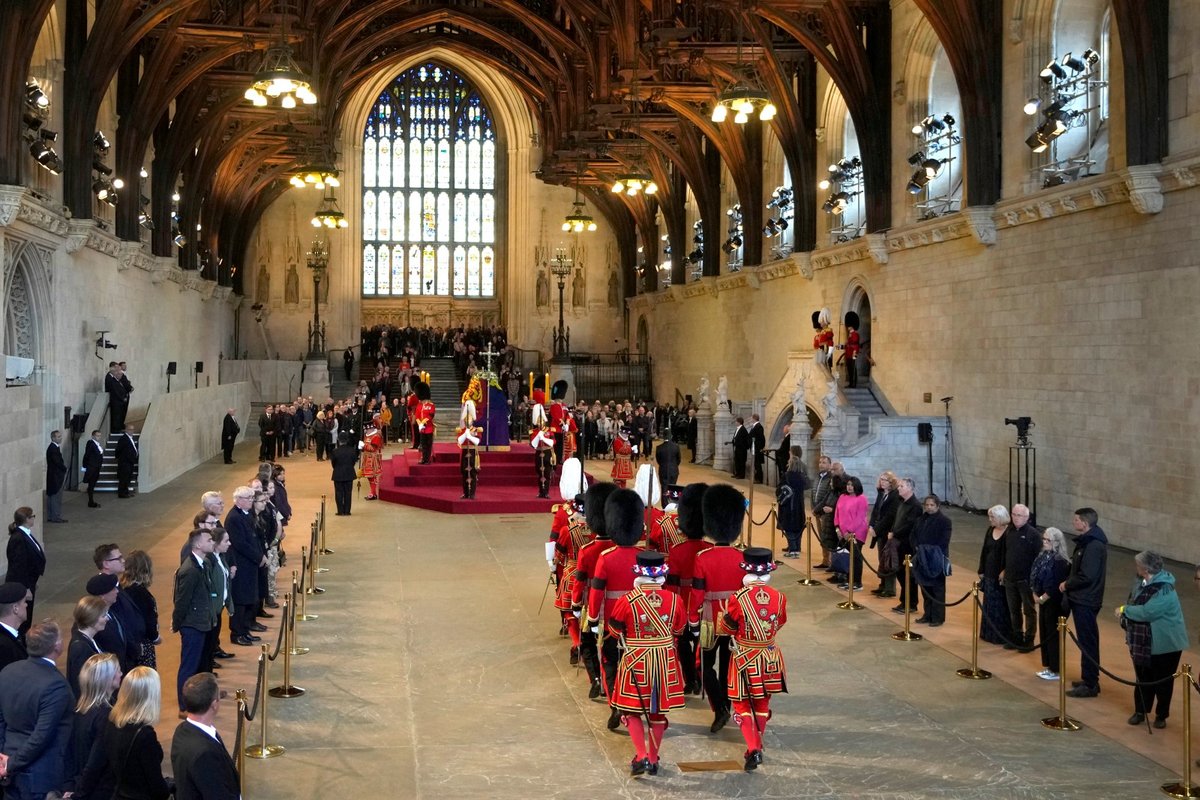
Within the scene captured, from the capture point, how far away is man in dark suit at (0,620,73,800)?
4.91 meters

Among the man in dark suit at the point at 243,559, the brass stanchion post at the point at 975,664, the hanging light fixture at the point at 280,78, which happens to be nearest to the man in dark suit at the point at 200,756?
the man in dark suit at the point at 243,559

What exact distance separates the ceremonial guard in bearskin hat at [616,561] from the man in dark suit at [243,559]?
3.25m

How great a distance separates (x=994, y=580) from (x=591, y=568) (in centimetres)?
401

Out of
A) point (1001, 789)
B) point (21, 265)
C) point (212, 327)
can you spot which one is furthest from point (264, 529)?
point (212, 327)

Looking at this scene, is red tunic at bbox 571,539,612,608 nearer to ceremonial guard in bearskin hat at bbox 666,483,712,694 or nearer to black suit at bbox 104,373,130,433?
ceremonial guard in bearskin hat at bbox 666,483,712,694

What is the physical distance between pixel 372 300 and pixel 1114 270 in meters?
35.5

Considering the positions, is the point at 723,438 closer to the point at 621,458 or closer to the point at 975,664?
the point at 621,458

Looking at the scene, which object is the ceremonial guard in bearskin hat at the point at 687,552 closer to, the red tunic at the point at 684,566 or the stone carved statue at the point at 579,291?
the red tunic at the point at 684,566

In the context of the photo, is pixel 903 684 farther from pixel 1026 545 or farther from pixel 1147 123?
pixel 1147 123

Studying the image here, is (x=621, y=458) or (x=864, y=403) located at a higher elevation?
(x=864, y=403)

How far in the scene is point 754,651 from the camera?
22.7 feet

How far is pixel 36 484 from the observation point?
13195mm

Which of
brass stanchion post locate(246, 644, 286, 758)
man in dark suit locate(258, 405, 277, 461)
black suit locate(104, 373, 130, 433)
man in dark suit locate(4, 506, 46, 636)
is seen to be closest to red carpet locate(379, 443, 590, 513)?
black suit locate(104, 373, 130, 433)

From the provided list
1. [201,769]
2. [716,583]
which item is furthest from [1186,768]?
[201,769]
